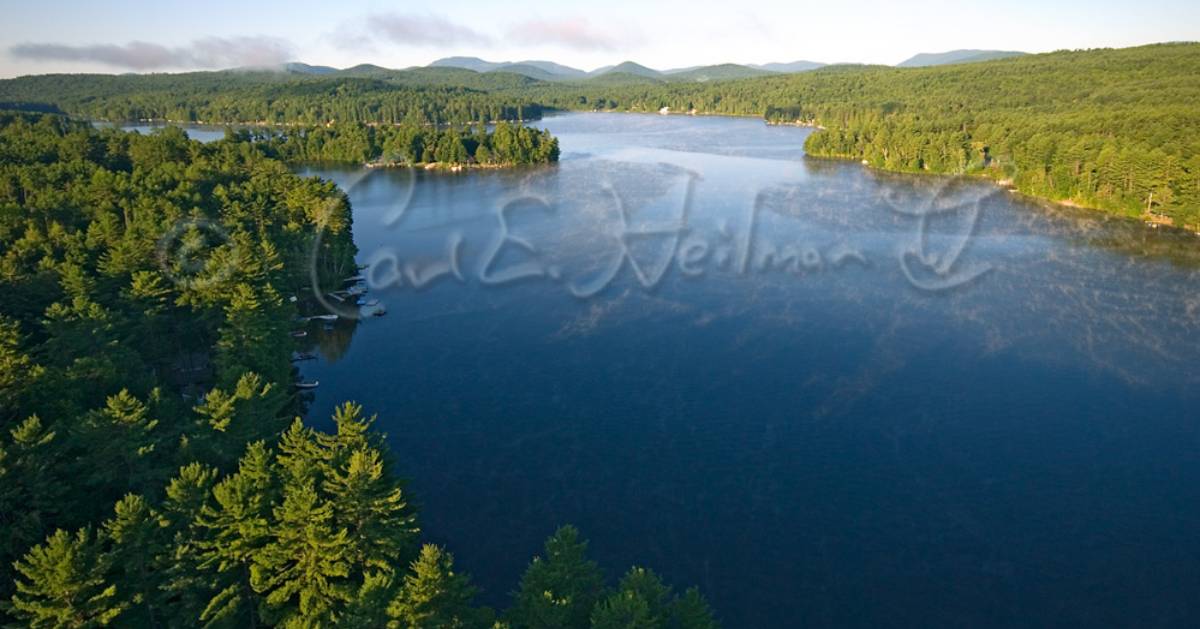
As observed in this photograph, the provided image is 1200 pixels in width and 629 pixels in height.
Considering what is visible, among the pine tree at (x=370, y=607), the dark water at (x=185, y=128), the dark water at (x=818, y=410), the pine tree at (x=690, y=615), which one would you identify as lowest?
the dark water at (x=818, y=410)

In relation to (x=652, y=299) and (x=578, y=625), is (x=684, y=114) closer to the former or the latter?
(x=652, y=299)

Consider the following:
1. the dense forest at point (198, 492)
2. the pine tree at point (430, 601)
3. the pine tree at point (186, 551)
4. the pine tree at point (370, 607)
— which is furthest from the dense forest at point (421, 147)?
the pine tree at point (430, 601)

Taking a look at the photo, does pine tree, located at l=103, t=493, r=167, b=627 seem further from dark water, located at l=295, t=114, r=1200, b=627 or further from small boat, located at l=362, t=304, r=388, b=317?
small boat, located at l=362, t=304, r=388, b=317

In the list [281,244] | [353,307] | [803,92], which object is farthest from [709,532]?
[803,92]

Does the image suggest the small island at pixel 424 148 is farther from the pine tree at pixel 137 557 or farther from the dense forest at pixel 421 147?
the pine tree at pixel 137 557

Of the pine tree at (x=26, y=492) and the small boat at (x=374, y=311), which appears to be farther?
Result: the small boat at (x=374, y=311)

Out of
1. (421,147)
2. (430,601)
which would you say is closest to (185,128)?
(421,147)

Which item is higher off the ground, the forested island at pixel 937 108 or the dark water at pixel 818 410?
the forested island at pixel 937 108
